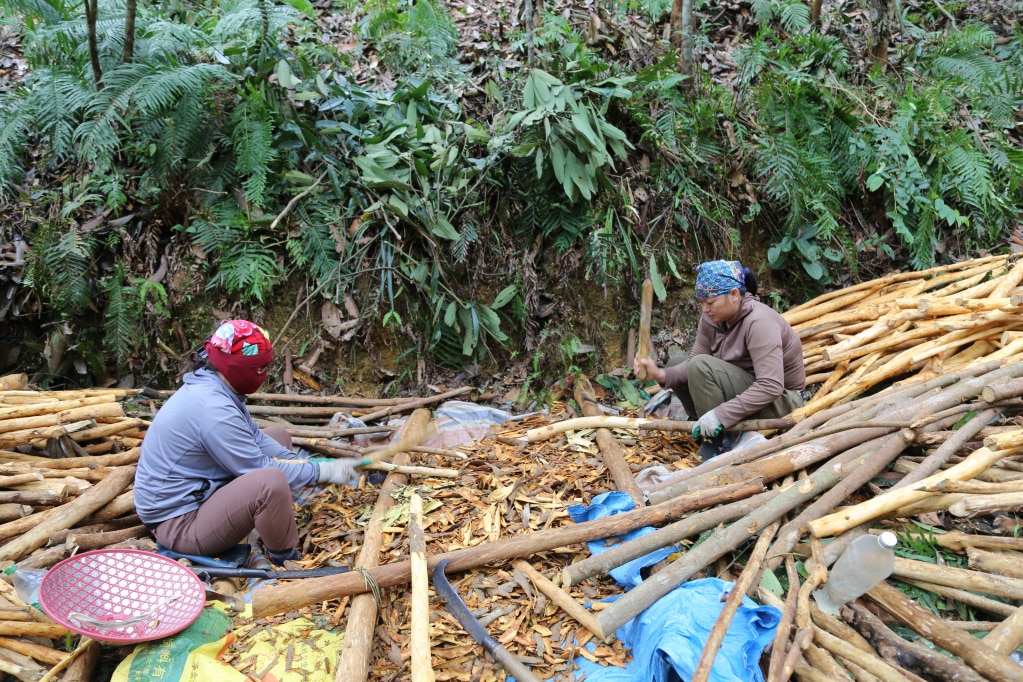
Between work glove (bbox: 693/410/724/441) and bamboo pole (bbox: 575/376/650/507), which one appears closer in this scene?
bamboo pole (bbox: 575/376/650/507)

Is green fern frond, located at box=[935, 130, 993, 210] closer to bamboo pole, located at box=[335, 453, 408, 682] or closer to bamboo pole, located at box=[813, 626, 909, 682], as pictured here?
bamboo pole, located at box=[813, 626, 909, 682]

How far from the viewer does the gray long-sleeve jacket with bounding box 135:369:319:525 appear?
292 centimetres

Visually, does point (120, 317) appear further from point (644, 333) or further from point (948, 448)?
point (948, 448)

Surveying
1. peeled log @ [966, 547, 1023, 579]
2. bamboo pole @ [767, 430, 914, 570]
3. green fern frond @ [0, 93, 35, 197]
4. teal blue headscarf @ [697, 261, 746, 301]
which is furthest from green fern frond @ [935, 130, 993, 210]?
green fern frond @ [0, 93, 35, 197]

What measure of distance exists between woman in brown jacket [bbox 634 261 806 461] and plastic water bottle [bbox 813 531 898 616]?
1.29m

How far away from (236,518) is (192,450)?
365mm

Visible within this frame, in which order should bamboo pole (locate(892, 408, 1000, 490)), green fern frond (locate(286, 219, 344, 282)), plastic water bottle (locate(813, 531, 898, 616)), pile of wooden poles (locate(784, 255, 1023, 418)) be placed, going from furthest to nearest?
1. green fern frond (locate(286, 219, 344, 282))
2. pile of wooden poles (locate(784, 255, 1023, 418))
3. bamboo pole (locate(892, 408, 1000, 490))
4. plastic water bottle (locate(813, 531, 898, 616))

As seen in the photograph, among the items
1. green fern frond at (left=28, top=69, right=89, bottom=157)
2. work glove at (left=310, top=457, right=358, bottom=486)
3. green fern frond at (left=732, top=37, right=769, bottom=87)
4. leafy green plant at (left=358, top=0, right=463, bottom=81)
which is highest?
leafy green plant at (left=358, top=0, right=463, bottom=81)

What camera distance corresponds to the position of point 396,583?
2.72m

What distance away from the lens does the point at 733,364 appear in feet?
12.8

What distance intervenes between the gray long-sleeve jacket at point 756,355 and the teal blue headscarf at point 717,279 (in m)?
0.22

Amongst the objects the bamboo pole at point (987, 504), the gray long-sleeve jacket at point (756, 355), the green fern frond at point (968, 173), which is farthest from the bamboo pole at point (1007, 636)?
the green fern frond at point (968, 173)

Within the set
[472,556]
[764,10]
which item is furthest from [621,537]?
[764,10]

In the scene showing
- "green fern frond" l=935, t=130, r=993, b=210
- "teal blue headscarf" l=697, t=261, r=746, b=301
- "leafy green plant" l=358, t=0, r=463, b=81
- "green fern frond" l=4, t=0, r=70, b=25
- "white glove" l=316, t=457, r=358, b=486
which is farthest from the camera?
"leafy green plant" l=358, t=0, r=463, b=81
